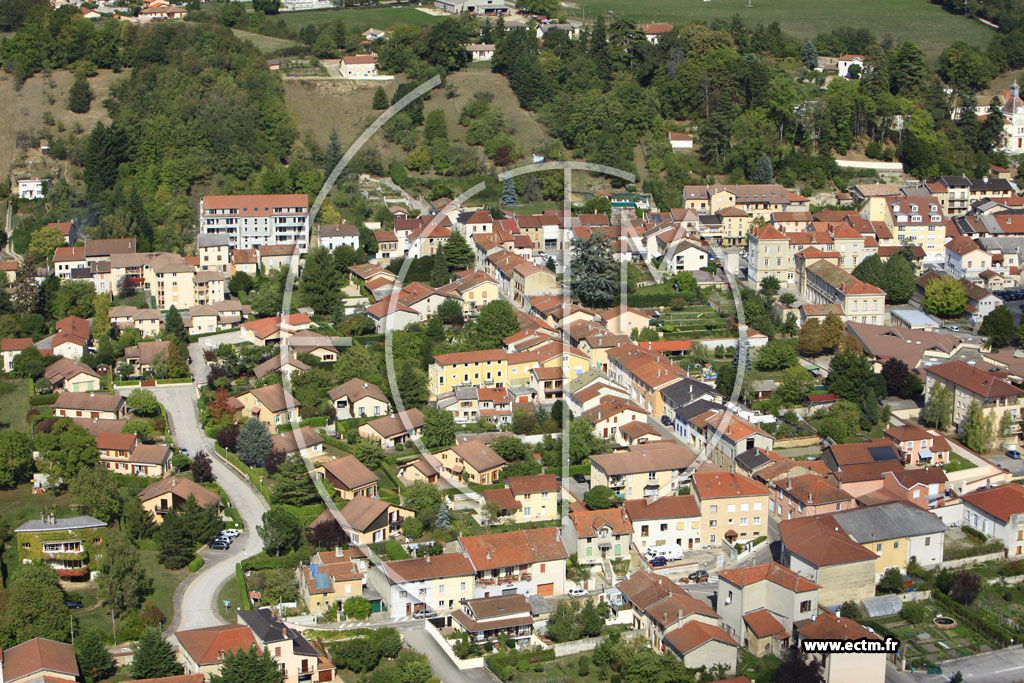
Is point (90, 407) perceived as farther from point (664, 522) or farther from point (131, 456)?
point (664, 522)

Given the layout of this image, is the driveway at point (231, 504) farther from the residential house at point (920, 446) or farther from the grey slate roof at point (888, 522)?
the residential house at point (920, 446)

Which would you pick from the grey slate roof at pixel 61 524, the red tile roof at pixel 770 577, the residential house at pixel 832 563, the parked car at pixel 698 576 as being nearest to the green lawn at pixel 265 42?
the grey slate roof at pixel 61 524

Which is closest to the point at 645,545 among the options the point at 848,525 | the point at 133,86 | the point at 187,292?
the point at 848,525

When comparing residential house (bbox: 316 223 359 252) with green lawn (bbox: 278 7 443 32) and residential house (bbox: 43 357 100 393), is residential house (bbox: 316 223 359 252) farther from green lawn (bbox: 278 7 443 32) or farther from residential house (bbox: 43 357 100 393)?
green lawn (bbox: 278 7 443 32)

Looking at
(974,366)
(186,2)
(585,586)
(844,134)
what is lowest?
(585,586)

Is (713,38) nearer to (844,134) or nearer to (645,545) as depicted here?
(844,134)

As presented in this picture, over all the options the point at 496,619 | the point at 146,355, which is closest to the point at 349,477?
the point at 496,619

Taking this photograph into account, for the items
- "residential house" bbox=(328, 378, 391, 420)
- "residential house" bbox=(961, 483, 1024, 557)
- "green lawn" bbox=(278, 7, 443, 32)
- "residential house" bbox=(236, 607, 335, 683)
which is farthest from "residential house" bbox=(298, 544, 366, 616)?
"green lawn" bbox=(278, 7, 443, 32)
